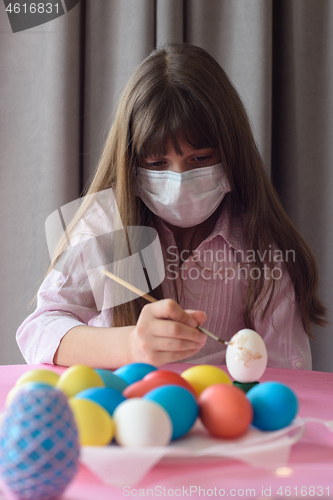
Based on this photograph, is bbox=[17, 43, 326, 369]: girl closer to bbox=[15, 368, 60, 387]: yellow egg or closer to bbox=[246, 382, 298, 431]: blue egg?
bbox=[15, 368, 60, 387]: yellow egg

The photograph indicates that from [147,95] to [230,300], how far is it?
18.7 inches

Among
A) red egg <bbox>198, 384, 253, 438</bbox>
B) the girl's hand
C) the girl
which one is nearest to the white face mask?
the girl

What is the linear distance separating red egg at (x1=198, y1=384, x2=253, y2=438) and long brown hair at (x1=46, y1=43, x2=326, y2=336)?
587 millimetres

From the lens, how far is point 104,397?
0.42 metres

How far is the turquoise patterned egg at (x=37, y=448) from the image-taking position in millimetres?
310

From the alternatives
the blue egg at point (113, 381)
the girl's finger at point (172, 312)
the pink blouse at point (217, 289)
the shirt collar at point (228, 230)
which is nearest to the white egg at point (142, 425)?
the blue egg at point (113, 381)

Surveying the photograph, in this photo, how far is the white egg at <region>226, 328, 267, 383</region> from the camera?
570 mm

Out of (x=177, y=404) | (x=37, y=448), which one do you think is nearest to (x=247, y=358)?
(x=177, y=404)

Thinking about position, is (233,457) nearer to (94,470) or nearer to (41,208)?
(94,470)

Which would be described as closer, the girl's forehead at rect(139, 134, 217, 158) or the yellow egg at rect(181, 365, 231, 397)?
the yellow egg at rect(181, 365, 231, 397)

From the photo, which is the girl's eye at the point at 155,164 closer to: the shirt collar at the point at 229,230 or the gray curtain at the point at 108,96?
the shirt collar at the point at 229,230

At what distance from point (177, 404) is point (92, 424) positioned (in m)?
0.07

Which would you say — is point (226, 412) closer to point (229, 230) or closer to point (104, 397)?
point (104, 397)

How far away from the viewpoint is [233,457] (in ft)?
1.25
